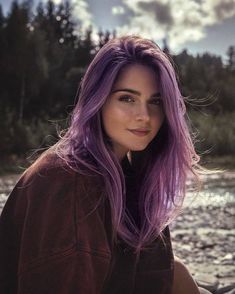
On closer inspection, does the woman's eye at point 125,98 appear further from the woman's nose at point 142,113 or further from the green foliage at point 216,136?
the green foliage at point 216,136

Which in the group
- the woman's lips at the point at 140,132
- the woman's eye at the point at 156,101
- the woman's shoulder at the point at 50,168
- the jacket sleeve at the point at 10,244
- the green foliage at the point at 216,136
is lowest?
the green foliage at the point at 216,136

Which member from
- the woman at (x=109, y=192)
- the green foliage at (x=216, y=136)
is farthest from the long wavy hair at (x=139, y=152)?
the green foliage at (x=216, y=136)

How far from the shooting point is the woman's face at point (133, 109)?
91.4 inches

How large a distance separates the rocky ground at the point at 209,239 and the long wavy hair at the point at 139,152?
0.41 m

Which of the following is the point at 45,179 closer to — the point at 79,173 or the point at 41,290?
the point at 79,173

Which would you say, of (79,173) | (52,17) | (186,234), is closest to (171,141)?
(79,173)

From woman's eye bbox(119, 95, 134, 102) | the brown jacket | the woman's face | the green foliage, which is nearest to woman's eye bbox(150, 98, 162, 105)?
the woman's face

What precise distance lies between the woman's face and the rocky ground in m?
0.69

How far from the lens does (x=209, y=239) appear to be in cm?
694

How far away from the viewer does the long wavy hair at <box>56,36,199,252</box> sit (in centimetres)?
214

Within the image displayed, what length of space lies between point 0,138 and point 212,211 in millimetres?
10337

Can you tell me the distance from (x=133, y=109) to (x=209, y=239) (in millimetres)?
4864

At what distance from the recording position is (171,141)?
2562 mm

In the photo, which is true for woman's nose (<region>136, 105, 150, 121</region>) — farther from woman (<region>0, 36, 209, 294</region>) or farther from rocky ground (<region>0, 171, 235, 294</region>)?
rocky ground (<region>0, 171, 235, 294</region>)
